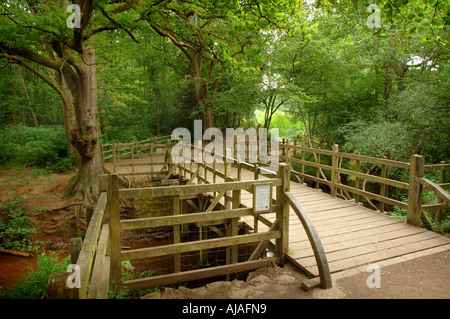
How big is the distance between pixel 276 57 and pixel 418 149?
6841 mm

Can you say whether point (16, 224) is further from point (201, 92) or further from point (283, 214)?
point (201, 92)

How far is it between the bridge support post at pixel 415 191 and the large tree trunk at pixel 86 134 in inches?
336

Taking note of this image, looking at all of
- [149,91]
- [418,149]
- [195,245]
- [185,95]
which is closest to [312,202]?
[195,245]

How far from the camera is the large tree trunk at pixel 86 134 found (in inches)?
Answer: 355

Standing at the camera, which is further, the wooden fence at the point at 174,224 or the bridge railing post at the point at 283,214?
the bridge railing post at the point at 283,214

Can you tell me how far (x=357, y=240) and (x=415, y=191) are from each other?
1570 mm

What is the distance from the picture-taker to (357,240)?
4.88 metres

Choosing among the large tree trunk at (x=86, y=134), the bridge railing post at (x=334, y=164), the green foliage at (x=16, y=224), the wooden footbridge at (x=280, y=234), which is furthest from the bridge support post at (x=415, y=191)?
the green foliage at (x=16, y=224)

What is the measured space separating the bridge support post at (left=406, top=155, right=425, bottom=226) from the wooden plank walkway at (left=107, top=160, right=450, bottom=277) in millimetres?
204

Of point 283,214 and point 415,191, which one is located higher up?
point 415,191

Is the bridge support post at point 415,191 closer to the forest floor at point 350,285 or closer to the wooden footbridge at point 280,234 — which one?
the wooden footbridge at point 280,234

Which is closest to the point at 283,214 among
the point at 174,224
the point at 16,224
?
the point at 174,224

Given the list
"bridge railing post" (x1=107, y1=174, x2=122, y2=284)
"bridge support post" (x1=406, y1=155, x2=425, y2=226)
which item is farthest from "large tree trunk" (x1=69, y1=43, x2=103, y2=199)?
"bridge support post" (x1=406, y1=155, x2=425, y2=226)

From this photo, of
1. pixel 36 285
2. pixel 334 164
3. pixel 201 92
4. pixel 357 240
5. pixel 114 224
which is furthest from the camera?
pixel 201 92
